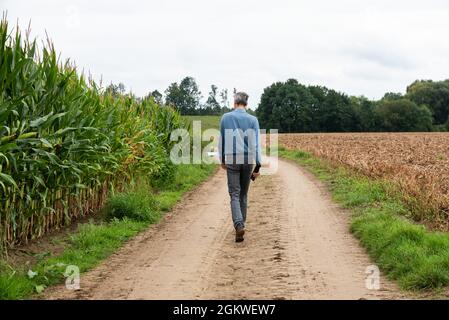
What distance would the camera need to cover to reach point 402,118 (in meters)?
95.9

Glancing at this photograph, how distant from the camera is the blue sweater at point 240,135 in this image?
909 cm

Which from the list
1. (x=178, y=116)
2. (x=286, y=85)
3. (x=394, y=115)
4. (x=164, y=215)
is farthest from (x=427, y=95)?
(x=164, y=215)

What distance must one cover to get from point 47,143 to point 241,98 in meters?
3.53

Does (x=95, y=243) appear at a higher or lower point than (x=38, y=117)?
lower

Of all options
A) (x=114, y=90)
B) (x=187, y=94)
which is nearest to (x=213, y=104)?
(x=187, y=94)

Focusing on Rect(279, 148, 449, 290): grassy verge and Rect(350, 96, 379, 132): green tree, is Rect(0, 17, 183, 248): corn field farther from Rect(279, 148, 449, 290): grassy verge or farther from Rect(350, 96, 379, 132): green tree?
Rect(350, 96, 379, 132): green tree

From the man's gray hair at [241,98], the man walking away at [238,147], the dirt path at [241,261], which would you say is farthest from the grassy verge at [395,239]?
the man's gray hair at [241,98]

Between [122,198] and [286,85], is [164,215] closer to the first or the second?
[122,198]

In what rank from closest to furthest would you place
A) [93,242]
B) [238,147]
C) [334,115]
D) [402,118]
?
[93,242] < [238,147] < [334,115] < [402,118]

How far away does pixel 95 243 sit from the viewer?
8.56 meters

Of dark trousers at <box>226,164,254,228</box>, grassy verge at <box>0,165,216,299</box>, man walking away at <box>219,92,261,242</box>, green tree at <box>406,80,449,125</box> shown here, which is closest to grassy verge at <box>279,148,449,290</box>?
dark trousers at <box>226,164,254,228</box>

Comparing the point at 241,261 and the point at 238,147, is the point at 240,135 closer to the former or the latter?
the point at 238,147

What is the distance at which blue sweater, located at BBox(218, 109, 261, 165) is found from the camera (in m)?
9.09

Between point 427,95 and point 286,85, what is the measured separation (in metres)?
34.5
